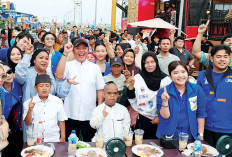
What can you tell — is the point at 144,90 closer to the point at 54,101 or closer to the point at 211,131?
the point at 211,131

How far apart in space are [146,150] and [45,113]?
1411mm

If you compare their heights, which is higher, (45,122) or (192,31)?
(192,31)

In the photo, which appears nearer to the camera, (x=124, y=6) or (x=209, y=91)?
(x=209, y=91)

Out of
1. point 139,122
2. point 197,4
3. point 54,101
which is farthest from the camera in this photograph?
point 197,4

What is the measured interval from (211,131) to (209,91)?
0.57m

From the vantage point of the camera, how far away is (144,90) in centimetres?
369

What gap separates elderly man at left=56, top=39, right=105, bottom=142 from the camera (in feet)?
11.8

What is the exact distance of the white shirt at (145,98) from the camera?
368 centimetres

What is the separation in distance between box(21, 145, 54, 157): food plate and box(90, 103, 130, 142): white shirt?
0.72 metres

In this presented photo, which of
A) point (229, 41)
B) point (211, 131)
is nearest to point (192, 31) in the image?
point (229, 41)

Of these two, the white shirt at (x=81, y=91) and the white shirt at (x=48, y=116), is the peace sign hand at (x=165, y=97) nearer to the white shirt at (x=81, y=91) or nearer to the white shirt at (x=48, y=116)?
the white shirt at (x=81, y=91)

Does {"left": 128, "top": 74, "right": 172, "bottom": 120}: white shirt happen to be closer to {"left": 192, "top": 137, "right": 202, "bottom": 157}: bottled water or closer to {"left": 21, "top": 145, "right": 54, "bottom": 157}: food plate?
{"left": 192, "top": 137, "right": 202, "bottom": 157}: bottled water

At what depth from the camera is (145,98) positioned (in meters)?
3.68

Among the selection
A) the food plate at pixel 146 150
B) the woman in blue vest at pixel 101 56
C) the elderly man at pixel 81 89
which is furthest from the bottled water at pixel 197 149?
the woman in blue vest at pixel 101 56
